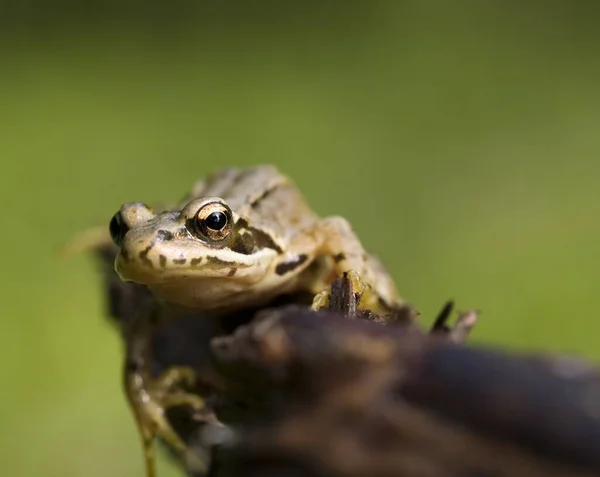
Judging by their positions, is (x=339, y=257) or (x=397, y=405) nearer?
(x=397, y=405)

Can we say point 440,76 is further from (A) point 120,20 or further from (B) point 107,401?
(B) point 107,401

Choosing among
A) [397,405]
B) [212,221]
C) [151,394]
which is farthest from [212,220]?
[397,405]

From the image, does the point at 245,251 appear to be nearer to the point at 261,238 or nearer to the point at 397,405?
the point at 261,238

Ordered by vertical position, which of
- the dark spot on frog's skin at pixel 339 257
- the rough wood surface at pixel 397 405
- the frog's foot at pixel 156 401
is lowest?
the rough wood surface at pixel 397 405

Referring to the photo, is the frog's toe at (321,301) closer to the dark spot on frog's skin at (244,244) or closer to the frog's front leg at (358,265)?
the frog's front leg at (358,265)

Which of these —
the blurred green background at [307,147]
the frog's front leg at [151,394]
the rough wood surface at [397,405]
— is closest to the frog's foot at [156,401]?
the frog's front leg at [151,394]

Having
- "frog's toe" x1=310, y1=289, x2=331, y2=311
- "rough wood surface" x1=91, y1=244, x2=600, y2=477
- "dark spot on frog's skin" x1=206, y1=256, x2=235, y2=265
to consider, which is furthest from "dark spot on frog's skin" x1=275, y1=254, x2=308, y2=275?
"rough wood surface" x1=91, y1=244, x2=600, y2=477

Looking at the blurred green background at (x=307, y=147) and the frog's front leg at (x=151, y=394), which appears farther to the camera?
the blurred green background at (x=307, y=147)

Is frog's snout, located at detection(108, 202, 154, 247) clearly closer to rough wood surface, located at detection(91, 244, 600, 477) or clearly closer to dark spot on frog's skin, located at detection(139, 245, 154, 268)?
dark spot on frog's skin, located at detection(139, 245, 154, 268)
